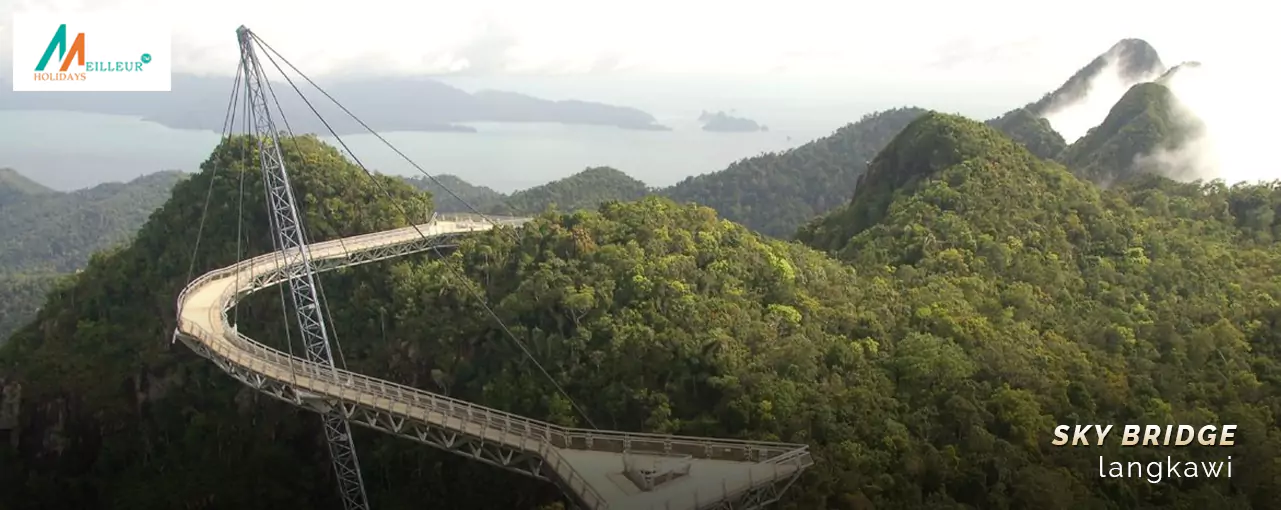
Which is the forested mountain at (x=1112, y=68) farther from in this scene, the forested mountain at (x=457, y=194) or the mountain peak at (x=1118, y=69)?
the forested mountain at (x=457, y=194)

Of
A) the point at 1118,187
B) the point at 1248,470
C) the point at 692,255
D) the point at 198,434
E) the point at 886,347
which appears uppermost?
the point at 1118,187

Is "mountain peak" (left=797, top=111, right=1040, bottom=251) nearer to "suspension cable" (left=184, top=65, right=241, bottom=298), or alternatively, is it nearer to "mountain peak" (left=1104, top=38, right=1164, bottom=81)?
"suspension cable" (left=184, top=65, right=241, bottom=298)

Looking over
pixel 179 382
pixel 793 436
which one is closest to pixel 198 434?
pixel 179 382

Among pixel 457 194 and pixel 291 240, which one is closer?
pixel 291 240

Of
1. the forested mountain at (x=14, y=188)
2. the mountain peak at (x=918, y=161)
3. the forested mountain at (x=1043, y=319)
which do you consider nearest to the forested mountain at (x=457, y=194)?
the mountain peak at (x=918, y=161)

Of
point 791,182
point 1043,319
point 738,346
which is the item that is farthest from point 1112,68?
point 738,346

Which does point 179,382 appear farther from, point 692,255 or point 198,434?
point 692,255

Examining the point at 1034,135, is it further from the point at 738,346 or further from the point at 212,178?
the point at 212,178
